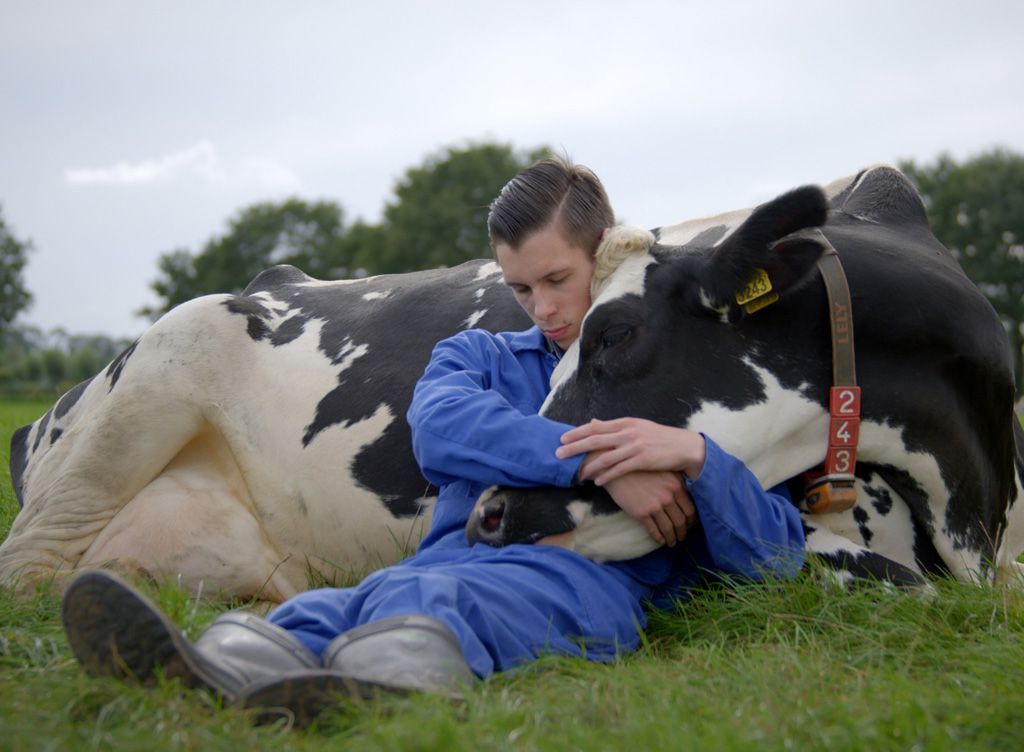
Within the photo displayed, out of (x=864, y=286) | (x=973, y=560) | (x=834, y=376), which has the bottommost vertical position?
(x=973, y=560)

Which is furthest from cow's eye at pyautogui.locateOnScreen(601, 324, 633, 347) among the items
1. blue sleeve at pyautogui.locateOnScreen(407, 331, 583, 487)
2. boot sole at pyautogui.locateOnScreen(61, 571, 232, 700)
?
boot sole at pyautogui.locateOnScreen(61, 571, 232, 700)

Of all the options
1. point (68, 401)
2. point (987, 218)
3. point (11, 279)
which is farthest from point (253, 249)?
point (68, 401)

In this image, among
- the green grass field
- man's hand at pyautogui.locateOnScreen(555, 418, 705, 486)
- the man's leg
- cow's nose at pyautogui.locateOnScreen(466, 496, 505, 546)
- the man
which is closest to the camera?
the green grass field

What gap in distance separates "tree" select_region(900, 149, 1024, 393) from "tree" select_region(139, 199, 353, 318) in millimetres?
30231

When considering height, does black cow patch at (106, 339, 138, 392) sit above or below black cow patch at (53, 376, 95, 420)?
above

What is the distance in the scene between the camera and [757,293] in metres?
3.64

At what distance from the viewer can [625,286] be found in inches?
151

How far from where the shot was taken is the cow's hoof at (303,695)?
7.58 ft

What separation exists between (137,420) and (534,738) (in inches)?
141

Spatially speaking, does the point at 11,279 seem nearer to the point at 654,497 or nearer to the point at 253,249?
the point at 253,249

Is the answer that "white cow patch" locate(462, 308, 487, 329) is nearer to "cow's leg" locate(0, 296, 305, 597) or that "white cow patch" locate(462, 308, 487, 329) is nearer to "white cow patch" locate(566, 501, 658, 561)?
"cow's leg" locate(0, 296, 305, 597)

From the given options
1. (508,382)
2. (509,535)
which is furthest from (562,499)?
(508,382)

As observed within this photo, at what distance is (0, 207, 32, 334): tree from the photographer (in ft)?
163

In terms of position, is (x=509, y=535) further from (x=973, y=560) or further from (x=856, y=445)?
(x=973, y=560)
